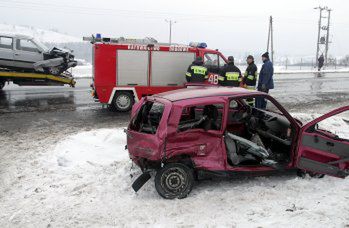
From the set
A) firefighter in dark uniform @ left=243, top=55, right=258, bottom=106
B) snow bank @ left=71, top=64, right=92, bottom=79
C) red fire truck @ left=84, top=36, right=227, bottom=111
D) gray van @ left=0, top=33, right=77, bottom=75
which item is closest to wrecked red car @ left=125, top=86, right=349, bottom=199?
firefighter in dark uniform @ left=243, top=55, right=258, bottom=106

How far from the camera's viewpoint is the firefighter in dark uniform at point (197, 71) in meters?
11.0

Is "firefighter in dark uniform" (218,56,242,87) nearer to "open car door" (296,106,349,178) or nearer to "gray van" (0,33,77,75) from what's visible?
"open car door" (296,106,349,178)

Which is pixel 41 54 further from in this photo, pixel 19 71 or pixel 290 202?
pixel 290 202

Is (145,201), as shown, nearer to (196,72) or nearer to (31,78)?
(196,72)

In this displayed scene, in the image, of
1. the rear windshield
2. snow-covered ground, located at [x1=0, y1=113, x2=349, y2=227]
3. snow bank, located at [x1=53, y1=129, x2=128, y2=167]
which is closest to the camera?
snow-covered ground, located at [x1=0, y1=113, x2=349, y2=227]

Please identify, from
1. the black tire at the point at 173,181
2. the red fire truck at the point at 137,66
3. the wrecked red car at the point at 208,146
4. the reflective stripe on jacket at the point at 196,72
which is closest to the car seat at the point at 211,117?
the wrecked red car at the point at 208,146

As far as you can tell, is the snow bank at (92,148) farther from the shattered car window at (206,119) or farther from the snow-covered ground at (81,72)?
the snow-covered ground at (81,72)

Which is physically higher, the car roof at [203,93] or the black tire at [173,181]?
the car roof at [203,93]

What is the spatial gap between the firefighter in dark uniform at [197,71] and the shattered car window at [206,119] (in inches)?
187

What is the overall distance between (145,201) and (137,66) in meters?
6.58

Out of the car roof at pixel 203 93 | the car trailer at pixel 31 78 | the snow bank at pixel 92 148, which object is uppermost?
the car roof at pixel 203 93

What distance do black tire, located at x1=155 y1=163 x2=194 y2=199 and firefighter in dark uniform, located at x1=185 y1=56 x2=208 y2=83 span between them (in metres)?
5.75

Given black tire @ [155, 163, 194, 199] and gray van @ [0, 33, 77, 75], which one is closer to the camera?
black tire @ [155, 163, 194, 199]

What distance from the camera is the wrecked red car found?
18.1ft
